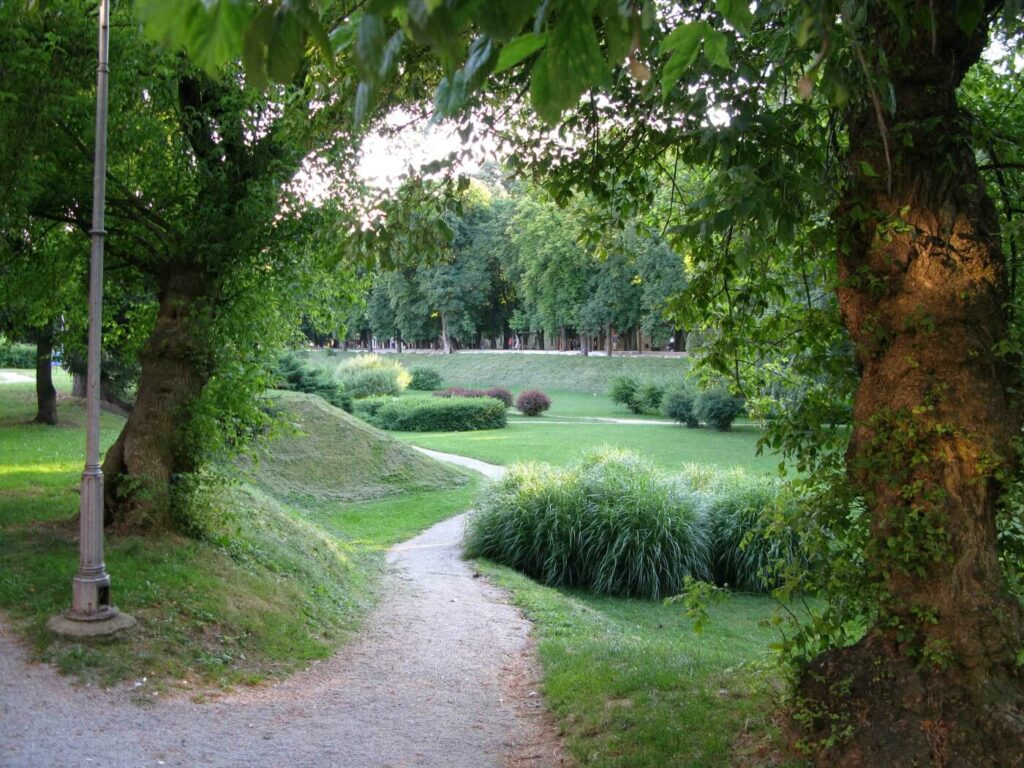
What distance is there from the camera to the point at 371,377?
133 ft

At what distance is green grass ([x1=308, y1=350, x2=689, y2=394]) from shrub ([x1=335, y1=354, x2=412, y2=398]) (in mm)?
9053

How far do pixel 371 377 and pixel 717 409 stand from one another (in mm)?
16799

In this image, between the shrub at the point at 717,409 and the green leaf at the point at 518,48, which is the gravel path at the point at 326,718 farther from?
the shrub at the point at 717,409

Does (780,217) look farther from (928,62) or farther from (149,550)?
(149,550)

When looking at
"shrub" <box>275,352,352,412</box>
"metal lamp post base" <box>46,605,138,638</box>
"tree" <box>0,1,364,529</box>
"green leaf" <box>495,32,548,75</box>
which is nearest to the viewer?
"green leaf" <box>495,32,548,75</box>

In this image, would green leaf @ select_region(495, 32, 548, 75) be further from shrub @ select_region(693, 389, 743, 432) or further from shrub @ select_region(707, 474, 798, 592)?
shrub @ select_region(693, 389, 743, 432)

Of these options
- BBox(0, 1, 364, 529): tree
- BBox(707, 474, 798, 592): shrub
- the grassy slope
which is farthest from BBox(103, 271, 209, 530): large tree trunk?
BBox(707, 474, 798, 592): shrub

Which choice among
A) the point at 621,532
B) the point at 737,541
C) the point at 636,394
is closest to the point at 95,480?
the point at 621,532

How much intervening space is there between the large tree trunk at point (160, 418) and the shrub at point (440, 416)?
83.5 ft

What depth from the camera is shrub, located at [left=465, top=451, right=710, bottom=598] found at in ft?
41.1

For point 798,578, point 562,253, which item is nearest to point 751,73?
point 798,578

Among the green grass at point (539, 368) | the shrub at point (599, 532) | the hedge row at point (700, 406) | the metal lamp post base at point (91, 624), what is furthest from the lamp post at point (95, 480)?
the green grass at point (539, 368)

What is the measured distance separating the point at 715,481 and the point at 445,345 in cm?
5395

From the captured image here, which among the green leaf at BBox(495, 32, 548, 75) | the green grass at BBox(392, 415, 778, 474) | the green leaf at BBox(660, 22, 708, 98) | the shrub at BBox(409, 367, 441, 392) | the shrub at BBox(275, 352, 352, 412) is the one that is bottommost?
the green grass at BBox(392, 415, 778, 474)
